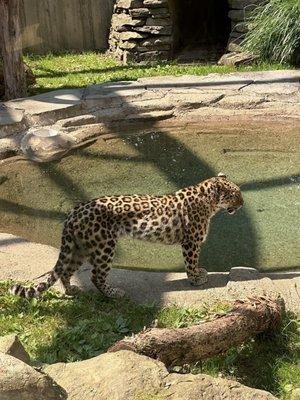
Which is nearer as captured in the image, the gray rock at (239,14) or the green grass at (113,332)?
the green grass at (113,332)

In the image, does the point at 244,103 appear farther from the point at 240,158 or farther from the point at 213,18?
the point at 213,18

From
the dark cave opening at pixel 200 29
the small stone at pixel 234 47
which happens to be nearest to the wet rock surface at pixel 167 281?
the small stone at pixel 234 47

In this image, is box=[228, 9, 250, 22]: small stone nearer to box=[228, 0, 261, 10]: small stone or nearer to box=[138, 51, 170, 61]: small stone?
box=[228, 0, 261, 10]: small stone

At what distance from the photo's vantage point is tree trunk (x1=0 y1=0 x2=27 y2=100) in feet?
34.3

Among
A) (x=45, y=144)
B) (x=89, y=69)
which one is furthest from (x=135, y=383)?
(x=89, y=69)

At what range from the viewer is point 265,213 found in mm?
7371

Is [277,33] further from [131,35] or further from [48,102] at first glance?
[48,102]

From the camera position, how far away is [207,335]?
454 centimetres

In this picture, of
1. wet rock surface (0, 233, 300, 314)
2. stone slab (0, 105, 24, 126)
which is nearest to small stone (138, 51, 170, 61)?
stone slab (0, 105, 24, 126)

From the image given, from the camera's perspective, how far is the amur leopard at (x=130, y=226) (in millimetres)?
5523

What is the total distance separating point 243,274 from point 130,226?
3.02 feet

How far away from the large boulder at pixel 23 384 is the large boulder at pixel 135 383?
0.54m

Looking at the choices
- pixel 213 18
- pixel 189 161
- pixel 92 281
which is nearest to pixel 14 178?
pixel 189 161

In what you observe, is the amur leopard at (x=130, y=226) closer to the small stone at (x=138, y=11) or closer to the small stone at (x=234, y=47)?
the small stone at (x=234, y=47)
